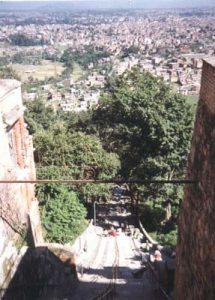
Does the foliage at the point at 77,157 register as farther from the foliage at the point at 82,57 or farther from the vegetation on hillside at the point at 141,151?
the foliage at the point at 82,57

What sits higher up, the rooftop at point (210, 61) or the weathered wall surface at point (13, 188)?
the rooftop at point (210, 61)

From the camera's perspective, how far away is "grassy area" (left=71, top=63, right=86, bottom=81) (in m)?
121

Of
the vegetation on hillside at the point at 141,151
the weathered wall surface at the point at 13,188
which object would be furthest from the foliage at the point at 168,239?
the weathered wall surface at the point at 13,188

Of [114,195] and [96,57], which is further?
[96,57]

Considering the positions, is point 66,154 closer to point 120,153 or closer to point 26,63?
point 120,153

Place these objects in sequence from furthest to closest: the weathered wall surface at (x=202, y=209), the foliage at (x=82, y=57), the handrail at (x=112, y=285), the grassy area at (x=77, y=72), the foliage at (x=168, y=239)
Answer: the foliage at (x=82, y=57) → the grassy area at (x=77, y=72) → the foliage at (x=168, y=239) → the handrail at (x=112, y=285) → the weathered wall surface at (x=202, y=209)

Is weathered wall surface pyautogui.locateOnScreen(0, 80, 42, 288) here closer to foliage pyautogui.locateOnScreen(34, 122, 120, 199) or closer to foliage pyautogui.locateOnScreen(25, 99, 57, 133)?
foliage pyautogui.locateOnScreen(34, 122, 120, 199)

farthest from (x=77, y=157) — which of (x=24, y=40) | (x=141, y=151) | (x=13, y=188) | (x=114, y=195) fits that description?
(x=24, y=40)

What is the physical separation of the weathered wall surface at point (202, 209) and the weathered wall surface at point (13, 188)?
419 cm

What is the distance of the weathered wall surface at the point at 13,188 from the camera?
994cm

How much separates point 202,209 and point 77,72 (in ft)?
412

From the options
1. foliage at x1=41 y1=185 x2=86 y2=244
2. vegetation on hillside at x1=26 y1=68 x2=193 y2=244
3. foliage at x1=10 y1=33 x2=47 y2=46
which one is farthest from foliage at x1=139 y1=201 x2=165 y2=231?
foliage at x1=10 y1=33 x2=47 y2=46

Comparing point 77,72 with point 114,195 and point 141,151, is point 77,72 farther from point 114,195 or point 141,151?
point 141,151

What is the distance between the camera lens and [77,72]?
5089 inches
